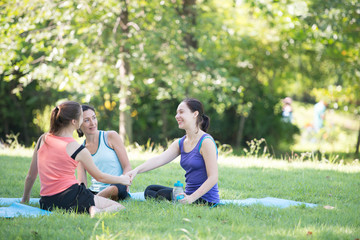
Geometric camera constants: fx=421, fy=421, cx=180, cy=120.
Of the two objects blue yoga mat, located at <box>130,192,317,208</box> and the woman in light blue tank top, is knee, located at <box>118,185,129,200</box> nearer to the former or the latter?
the woman in light blue tank top

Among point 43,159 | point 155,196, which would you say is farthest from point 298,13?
point 43,159

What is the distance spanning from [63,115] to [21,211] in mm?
1112

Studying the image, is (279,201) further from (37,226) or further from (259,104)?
(259,104)

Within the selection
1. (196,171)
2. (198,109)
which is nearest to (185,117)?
(198,109)

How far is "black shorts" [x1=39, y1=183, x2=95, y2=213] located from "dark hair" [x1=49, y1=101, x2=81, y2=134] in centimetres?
63

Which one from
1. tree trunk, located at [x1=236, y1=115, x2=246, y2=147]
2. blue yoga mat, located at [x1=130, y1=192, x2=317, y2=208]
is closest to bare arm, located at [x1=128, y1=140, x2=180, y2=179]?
blue yoga mat, located at [x1=130, y1=192, x2=317, y2=208]

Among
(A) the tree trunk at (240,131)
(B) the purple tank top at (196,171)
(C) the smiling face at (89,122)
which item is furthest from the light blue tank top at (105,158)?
(A) the tree trunk at (240,131)

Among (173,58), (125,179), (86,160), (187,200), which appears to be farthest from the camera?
(173,58)

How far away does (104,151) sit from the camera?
5.26 m

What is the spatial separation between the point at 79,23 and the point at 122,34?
53.0 inches

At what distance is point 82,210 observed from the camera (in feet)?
14.2

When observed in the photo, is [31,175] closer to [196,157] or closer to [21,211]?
[21,211]

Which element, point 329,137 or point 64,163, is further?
point 329,137

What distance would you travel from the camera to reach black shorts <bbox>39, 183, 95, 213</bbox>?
432 centimetres
